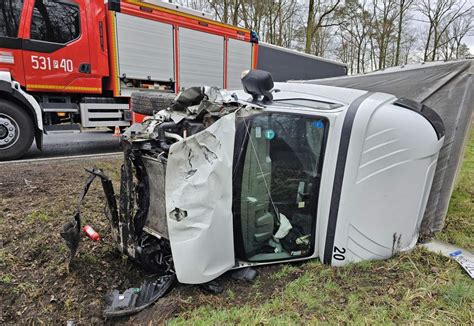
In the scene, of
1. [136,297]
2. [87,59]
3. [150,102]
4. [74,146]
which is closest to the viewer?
[136,297]

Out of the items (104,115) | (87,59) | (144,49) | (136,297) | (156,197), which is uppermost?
(144,49)

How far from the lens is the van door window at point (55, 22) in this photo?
561cm

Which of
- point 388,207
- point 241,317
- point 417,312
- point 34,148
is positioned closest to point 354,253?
point 388,207

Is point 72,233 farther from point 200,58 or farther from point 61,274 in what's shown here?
point 200,58

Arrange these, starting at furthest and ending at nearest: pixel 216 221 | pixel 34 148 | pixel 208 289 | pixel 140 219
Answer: pixel 34 148
pixel 140 219
pixel 208 289
pixel 216 221

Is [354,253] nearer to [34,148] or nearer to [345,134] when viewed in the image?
[345,134]

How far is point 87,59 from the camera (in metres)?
6.16

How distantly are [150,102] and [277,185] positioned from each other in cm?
173

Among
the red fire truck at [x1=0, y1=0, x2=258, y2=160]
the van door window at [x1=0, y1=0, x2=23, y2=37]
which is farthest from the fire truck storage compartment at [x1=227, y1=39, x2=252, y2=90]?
the van door window at [x1=0, y1=0, x2=23, y2=37]

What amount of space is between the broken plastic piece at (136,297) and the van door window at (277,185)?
0.60 meters

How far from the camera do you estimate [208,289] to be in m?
2.30

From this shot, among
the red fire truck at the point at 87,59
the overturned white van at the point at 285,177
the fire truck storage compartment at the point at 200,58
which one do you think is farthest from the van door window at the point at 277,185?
the fire truck storage compartment at the point at 200,58

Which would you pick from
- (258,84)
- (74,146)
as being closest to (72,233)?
(258,84)

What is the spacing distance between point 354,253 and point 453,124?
1624 mm
